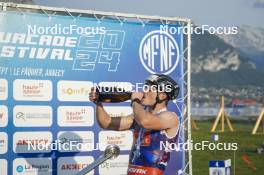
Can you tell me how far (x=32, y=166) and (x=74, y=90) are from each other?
1005mm

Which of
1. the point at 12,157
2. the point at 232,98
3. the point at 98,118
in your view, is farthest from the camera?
the point at 232,98

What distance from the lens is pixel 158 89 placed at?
20.5ft

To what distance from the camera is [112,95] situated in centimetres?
604

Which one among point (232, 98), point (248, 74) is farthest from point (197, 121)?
point (248, 74)

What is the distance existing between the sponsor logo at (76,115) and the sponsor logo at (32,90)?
247 millimetres

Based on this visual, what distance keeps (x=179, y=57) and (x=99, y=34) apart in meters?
1.16

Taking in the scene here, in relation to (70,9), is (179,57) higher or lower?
lower

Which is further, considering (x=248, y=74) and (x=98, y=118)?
(x=248, y=74)

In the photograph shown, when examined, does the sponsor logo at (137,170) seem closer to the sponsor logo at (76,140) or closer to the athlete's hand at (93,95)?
the sponsor logo at (76,140)

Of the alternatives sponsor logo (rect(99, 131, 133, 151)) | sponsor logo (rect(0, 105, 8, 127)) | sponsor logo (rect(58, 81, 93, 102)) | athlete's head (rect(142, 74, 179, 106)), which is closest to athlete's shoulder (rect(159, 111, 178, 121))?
athlete's head (rect(142, 74, 179, 106))

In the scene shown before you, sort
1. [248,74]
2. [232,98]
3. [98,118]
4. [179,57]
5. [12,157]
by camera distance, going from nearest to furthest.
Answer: [12,157] → [98,118] → [179,57] → [232,98] → [248,74]

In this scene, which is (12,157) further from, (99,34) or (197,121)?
(197,121)

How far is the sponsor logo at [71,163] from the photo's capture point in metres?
5.84

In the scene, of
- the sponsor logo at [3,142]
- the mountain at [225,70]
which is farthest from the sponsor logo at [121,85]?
the mountain at [225,70]
